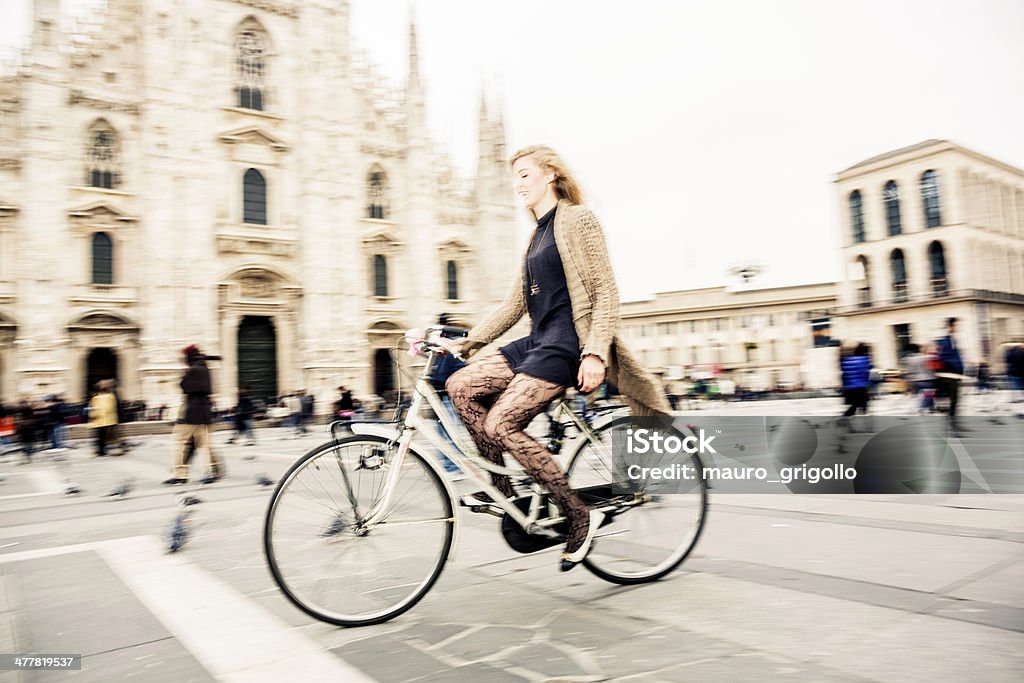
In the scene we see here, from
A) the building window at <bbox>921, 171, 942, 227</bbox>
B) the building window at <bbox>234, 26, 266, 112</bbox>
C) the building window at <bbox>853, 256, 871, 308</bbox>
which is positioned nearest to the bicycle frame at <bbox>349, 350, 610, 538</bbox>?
the building window at <bbox>234, 26, 266, 112</bbox>

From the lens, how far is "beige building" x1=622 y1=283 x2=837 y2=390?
71.6 metres

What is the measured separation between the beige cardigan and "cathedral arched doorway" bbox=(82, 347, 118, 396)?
2648cm

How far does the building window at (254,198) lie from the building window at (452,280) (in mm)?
8686

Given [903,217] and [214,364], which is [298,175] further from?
[903,217]

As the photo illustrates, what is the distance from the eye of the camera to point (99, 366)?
84.7ft

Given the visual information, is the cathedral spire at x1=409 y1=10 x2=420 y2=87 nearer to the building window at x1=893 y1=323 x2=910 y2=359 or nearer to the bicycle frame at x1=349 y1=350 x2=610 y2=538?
the bicycle frame at x1=349 y1=350 x2=610 y2=538

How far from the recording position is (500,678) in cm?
221

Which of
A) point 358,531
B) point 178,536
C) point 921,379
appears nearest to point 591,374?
point 358,531

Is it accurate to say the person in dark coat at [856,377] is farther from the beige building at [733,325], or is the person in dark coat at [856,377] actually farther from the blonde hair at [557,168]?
the beige building at [733,325]

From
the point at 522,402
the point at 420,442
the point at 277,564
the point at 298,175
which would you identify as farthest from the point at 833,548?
the point at 298,175

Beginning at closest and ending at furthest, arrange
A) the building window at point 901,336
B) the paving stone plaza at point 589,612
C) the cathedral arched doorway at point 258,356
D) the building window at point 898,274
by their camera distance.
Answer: the paving stone plaza at point 589,612 < the cathedral arched doorway at point 258,356 < the building window at point 898,274 < the building window at point 901,336

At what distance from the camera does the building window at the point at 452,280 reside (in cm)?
3412

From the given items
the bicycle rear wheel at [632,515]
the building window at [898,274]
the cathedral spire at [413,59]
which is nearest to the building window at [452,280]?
the cathedral spire at [413,59]

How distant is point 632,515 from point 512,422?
876 millimetres
